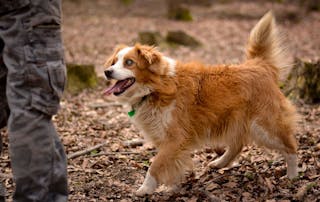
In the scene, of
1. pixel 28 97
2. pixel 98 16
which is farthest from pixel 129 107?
pixel 98 16

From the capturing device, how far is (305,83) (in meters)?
7.45

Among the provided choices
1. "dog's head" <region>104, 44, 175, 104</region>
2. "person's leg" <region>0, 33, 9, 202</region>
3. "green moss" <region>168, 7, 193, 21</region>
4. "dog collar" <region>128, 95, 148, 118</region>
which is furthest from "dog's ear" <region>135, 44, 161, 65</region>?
"green moss" <region>168, 7, 193, 21</region>

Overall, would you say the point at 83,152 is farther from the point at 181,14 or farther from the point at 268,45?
the point at 181,14

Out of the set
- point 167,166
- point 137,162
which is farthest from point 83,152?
point 167,166

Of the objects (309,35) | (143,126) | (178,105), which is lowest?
(309,35)

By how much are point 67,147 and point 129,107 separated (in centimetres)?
134

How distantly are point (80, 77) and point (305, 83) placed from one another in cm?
382

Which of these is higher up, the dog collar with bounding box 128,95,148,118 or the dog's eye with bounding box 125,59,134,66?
the dog's eye with bounding box 125,59,134,66

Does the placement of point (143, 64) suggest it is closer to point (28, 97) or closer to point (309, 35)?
point (28, 97)

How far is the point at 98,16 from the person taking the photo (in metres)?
19.0

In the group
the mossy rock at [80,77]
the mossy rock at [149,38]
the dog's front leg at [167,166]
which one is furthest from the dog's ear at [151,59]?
the mossy rock at [149,38]

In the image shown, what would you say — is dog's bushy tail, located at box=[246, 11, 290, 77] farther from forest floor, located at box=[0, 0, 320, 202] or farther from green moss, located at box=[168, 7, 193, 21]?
green moss, located at box=[168, 7, 193, 21]

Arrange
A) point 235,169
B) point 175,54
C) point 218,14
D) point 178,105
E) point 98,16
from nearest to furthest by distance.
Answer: point 178,105, point 235,169, point 175,54, point 98,16, point 218,14

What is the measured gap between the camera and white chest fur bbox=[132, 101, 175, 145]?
4543 mm
